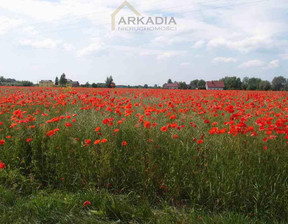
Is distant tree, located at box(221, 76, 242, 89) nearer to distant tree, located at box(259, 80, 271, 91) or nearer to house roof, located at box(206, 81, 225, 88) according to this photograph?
distant tree, located at box(259, 80, 271, 91)

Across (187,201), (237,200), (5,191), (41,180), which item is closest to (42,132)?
(41,180)

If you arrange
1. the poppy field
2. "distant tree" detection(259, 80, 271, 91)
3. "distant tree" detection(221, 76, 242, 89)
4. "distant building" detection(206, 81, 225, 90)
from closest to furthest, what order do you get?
the poppy field
"distant tree" detection(259, 80, 271, 91)
"distant tree" detection(221, 76, 242, 89)
"distant building" detection(206, 81, 225, 90)

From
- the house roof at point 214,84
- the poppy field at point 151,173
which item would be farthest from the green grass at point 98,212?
the house roof at point 214,84

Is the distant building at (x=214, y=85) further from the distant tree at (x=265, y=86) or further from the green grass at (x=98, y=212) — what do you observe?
the green grass at (x=98, y=212)

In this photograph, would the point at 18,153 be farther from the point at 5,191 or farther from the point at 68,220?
the point at 68,220

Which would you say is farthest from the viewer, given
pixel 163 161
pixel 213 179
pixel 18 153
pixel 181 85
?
pixel 181 85

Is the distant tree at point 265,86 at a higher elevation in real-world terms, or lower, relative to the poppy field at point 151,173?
higher

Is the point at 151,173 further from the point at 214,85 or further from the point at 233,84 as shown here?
the point at 214,85

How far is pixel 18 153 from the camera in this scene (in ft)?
13.8

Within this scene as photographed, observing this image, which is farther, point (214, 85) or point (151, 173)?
point (214, 85)

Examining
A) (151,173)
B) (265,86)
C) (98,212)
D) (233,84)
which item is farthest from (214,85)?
(98,212)

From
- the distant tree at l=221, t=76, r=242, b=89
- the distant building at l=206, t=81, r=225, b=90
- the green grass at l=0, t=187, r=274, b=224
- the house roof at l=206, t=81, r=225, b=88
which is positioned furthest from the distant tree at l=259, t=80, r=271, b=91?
the green grass at l=0, t=187, r=274, b=224

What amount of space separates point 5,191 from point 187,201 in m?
2.29

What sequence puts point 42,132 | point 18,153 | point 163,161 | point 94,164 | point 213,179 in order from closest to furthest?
point 213,179 → point 163,161 → point 94,164 → point 18,153 → point 42,132
